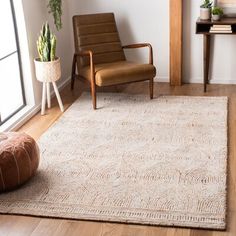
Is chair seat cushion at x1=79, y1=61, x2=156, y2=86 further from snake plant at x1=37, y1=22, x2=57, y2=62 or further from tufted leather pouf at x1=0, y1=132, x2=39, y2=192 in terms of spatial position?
tufted leather pouf at x1=0, y1=132, x2=39, y2=192

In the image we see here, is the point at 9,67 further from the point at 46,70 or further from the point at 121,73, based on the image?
the point at 121,73

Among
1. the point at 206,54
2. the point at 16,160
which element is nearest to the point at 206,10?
the point at 206,54

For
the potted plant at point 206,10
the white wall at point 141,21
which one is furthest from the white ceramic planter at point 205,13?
the white wall at point 141,21

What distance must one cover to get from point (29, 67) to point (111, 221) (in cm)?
218

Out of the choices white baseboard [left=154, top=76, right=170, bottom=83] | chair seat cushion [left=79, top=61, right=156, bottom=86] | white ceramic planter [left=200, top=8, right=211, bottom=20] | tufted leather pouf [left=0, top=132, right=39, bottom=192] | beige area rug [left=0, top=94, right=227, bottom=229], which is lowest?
beige area rug [left=0, top=94, right=227, bottom=229]

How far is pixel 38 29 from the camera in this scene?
436 cm

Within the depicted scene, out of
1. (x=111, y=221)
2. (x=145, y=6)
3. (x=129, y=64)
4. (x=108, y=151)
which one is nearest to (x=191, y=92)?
(x=129, y=64)

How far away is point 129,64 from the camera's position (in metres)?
4.44

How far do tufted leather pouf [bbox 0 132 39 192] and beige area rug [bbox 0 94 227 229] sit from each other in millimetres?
87

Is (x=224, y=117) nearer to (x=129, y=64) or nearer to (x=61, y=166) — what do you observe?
(x=129, y=64)

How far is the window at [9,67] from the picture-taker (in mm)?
3986

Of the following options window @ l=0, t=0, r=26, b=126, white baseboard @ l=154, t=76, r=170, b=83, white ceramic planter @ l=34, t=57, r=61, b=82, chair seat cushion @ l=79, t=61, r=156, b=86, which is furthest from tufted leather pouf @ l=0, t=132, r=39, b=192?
white baseboard @ l=154, t=76, r=170, b=83

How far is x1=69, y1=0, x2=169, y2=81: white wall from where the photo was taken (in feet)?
16.1

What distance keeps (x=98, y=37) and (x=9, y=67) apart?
1.11 meters
